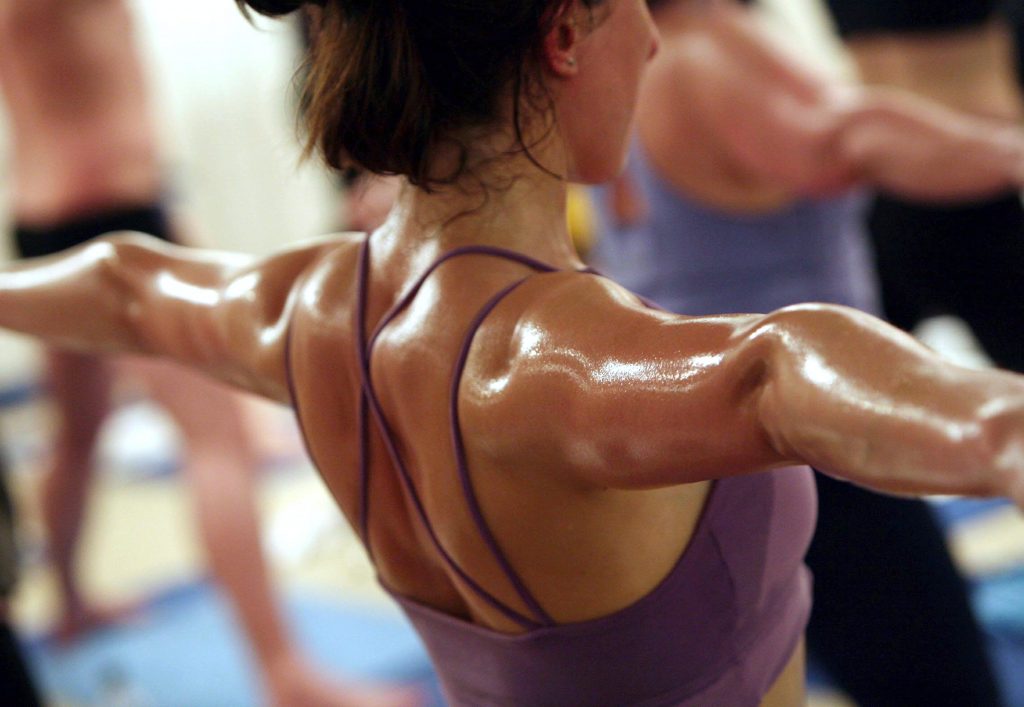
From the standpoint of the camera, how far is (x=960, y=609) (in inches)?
51.1

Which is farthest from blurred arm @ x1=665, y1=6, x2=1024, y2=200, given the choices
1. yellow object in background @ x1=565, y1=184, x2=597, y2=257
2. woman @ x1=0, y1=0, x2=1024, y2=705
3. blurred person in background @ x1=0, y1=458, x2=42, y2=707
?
yellow object in background @ x1=565, y1=184, x2=597, y2=257

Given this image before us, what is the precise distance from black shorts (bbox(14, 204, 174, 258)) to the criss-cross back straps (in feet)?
5.09

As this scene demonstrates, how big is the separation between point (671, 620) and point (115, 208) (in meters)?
1.78

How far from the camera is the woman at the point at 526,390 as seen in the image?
601mm

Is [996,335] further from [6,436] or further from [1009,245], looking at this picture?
[6,436]

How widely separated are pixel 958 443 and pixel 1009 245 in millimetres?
1409

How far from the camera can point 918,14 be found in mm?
1850

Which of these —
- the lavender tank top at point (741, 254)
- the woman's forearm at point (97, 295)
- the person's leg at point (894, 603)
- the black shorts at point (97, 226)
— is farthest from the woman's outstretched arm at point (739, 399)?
the black shorts at point (97, 226)

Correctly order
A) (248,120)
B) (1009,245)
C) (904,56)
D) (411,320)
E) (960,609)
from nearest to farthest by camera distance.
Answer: (411,320), (960,609), (1009,245), (904,56), (248,120)

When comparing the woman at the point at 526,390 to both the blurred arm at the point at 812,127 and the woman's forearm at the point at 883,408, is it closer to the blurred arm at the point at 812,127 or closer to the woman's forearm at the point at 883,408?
the woman's forearm at the point at 883,408

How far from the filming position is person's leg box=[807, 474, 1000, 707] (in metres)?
1.28

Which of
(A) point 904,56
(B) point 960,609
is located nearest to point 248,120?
(A) point 904,56

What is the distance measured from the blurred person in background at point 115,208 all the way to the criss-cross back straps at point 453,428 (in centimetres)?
127

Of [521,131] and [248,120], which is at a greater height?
[521,131]
